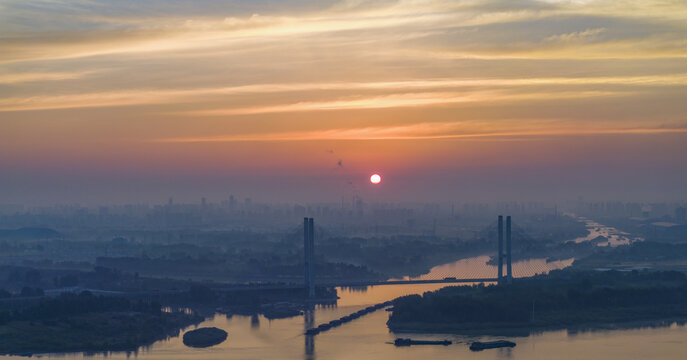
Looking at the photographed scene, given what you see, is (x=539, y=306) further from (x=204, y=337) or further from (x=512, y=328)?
(x=204, y=337)

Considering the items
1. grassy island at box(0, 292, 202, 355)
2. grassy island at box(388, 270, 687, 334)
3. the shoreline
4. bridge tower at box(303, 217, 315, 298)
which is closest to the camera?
grassy island at box(0, 292, 202, 355)

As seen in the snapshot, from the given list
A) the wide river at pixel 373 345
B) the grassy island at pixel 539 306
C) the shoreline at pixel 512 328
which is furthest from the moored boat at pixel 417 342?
the grassy island at pixel 539 306

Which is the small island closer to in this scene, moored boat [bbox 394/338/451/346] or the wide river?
the wide river

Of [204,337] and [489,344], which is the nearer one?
[489,344]

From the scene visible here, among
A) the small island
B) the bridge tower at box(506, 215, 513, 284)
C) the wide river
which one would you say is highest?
the bridge tower at box(506, 215, 513, 284)

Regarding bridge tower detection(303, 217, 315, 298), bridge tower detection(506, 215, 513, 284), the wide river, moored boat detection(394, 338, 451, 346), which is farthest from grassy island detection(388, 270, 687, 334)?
bridge tower detection(303, 217, 315, 298)

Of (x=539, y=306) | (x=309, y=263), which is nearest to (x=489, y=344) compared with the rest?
(x=539, y=306)

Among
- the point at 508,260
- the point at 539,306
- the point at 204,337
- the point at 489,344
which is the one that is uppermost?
the point at 508,260

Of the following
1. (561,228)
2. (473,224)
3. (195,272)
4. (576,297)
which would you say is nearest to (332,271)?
(195,272)
